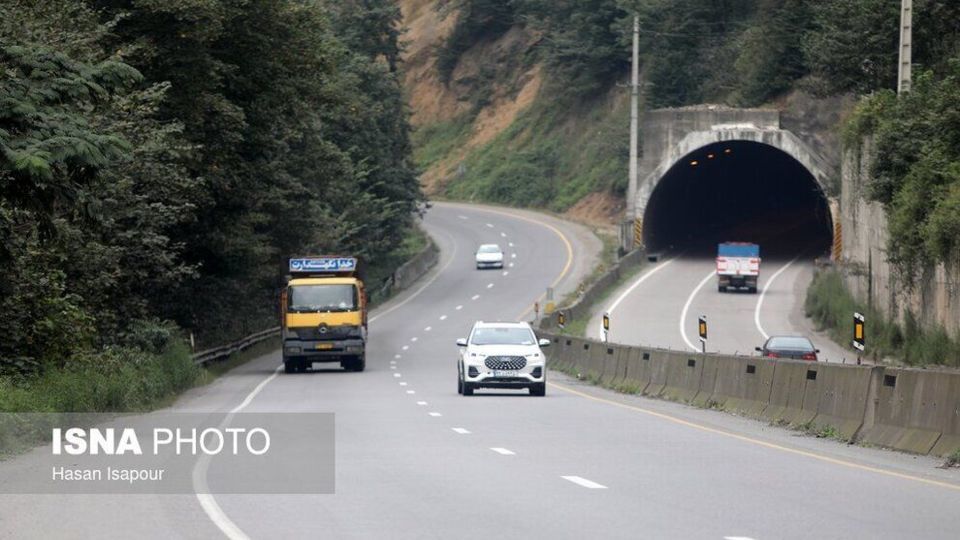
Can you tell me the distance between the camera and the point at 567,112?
438 ft

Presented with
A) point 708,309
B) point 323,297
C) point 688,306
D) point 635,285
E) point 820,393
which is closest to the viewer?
point 820,393

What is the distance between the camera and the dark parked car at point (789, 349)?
44.7 metres

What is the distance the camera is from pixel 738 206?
354ft

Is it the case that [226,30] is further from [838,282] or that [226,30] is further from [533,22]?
[533,22]

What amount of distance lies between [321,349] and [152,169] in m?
10.8

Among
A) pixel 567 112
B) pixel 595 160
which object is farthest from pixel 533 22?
pixel 595 160

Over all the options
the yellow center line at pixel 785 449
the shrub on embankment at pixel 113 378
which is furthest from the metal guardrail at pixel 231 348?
the yellow center line at pixel 785 449

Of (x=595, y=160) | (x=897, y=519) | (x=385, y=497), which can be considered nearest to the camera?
(x=897, y=519)

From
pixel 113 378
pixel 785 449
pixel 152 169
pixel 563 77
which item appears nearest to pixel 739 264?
pixel 152 169

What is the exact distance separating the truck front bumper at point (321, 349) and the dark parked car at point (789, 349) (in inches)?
455

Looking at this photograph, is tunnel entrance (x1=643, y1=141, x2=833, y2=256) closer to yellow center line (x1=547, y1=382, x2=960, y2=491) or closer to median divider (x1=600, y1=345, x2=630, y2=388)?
median divider (x1=600, y1=345, x2=630, y2=388)

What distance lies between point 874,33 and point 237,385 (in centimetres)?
→ 3877

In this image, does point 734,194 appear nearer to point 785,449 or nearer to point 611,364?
point 611,364

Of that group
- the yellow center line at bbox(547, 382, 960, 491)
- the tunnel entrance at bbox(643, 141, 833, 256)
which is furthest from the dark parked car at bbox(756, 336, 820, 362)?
the tunnel entrance at bbox(643, 141, 833, 256)
